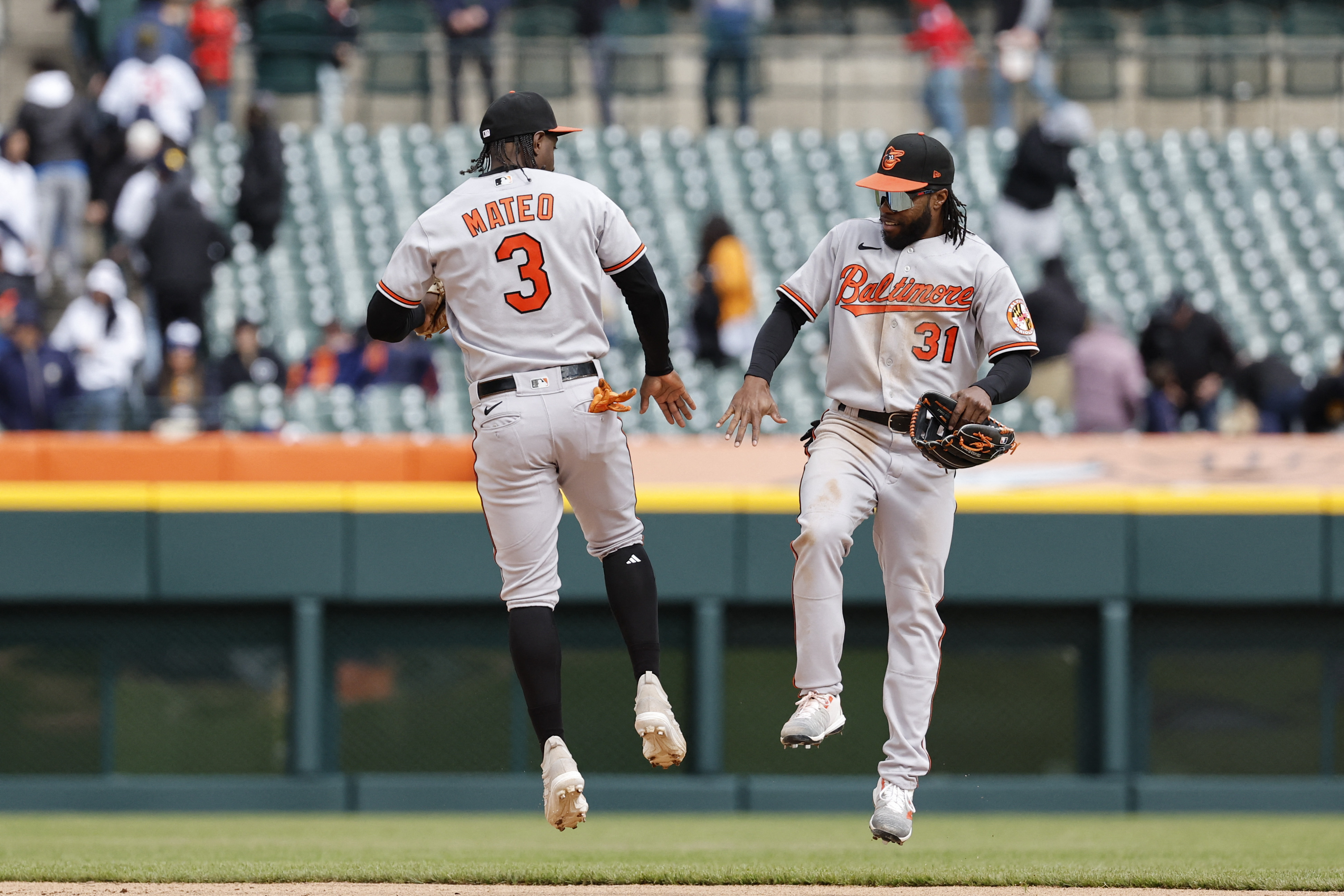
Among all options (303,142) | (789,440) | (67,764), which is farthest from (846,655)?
(303,142)

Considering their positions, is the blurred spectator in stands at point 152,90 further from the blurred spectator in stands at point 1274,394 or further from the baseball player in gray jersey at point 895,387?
the baseball player in gray jersey at point 895,387

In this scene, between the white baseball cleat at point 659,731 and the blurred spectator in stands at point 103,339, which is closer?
the white baseball cleat at point 659,731

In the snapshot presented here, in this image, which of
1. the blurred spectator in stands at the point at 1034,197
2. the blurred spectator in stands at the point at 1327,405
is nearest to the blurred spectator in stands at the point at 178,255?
the blurred spectator in stands at the point at 1034,197

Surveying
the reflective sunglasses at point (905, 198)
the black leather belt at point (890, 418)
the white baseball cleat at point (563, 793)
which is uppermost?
the reflective sunglasses at point (905, 198)

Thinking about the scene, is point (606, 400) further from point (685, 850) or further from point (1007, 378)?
point (685, 850)

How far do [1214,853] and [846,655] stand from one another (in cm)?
256

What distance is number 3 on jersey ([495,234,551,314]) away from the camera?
515cm

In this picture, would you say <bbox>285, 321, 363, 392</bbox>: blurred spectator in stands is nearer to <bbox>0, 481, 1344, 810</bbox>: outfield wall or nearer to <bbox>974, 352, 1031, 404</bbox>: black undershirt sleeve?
<bbox>0, 481, 1344, 810</bbox>: outfield wall

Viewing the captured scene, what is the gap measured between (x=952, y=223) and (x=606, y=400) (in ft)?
3.95

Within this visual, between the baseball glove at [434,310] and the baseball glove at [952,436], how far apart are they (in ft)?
4.49

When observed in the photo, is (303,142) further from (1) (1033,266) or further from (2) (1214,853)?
(2) (1214,853)

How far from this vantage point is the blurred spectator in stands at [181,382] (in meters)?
10.2

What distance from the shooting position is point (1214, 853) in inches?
281

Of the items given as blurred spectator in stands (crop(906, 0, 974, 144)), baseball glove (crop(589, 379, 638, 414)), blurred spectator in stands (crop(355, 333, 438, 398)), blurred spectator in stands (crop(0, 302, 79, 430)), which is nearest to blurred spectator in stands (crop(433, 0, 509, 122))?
blurred spectator in stands (crop(906, 0, 974, 144))
